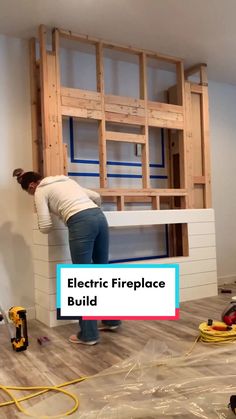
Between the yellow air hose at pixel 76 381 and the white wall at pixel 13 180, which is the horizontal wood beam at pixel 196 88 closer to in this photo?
the white wall at pixel 13 180

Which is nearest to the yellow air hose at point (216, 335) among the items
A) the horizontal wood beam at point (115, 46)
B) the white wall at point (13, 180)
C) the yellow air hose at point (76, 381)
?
the yellow air hose at point (76, 381)

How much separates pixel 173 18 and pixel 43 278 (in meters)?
2.47

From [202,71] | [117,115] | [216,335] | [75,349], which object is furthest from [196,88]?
[75,349]

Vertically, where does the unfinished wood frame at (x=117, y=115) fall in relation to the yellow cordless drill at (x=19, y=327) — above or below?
above

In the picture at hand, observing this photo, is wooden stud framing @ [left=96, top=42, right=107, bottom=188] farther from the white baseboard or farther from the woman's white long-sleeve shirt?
the white baseboard

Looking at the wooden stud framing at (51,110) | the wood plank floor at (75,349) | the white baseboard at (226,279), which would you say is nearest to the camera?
the wood plank floor at (75,349)

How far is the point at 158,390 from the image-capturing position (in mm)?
1737

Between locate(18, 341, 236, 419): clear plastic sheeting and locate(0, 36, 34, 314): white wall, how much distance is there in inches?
56.1

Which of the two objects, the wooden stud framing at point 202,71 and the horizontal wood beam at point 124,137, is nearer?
the horizontal wood beam at point 124,137

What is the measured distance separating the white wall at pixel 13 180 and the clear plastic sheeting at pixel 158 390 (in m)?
1.43

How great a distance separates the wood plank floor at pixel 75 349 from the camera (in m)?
2.02

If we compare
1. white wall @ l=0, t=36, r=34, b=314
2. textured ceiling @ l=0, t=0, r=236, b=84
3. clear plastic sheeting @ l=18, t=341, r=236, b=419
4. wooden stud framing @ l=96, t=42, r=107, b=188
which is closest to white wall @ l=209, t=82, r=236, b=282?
textured ceiling @ l=0, t=0, r=236, b=84

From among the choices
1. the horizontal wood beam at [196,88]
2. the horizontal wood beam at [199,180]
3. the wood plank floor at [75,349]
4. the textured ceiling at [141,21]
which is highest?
the textured ceiling at [141,21]

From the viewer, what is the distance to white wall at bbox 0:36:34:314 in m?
3.13
